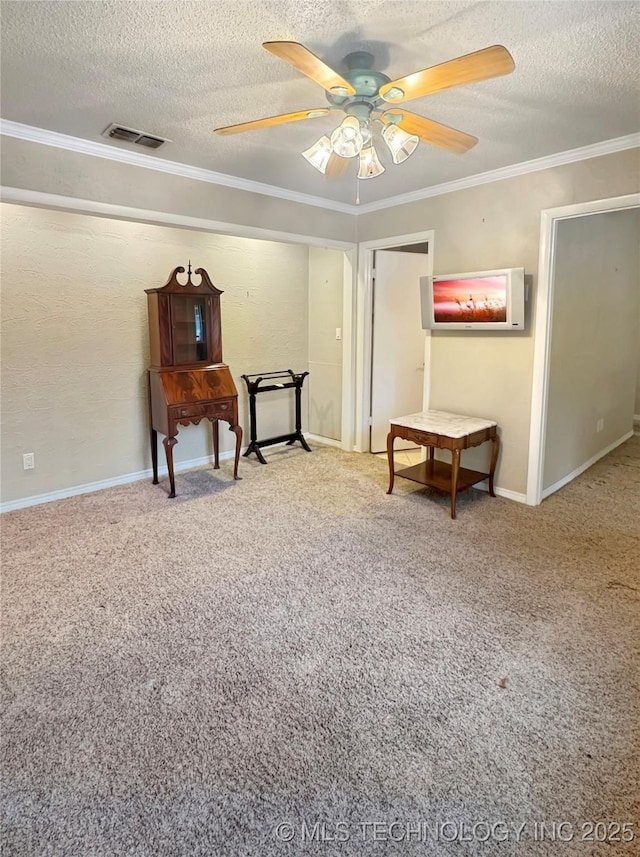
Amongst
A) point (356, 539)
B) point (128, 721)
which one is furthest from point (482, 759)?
point (356, 539)

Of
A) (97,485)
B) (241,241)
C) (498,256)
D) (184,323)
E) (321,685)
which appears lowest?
(321,685)

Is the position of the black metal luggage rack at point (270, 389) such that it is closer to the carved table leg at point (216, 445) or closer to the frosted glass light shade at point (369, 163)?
the carved table leg at point (216, 445)

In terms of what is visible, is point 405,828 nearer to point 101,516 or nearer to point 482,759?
point 482,759

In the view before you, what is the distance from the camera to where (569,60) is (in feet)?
6.73

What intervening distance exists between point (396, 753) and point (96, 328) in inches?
142

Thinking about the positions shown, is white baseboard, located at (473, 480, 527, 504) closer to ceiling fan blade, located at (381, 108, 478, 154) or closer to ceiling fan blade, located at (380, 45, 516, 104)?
ceiling fan blade, located at (381, 108, 478, 154)

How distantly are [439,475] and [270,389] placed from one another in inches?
75.6

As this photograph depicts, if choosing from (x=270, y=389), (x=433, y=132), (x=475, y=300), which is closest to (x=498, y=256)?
(x=475, y=300)

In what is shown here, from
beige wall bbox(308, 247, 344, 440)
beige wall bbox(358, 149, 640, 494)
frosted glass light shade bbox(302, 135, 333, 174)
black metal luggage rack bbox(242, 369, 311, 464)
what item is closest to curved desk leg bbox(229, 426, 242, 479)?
black metal luggage rack bbox(242, 369, 311, 464)

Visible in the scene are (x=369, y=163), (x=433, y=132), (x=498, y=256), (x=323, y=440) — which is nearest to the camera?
(x=433, y=132)

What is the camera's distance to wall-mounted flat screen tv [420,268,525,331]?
3.44m

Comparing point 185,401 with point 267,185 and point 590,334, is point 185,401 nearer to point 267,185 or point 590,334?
point 267,185

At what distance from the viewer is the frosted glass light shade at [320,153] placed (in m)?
2.21

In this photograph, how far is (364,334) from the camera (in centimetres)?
483
